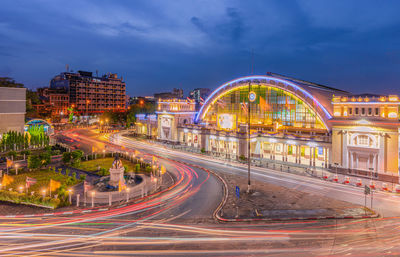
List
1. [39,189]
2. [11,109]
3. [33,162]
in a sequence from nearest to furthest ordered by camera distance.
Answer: [39,189] < [33,162] < [11,109]

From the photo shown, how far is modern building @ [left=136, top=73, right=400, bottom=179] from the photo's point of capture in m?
36.8

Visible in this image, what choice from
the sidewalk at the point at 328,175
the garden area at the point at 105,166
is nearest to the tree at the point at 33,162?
the garden area at the point at 105,166

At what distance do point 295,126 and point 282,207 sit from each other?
33.5 metres

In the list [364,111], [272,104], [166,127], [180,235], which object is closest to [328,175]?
[364,111]

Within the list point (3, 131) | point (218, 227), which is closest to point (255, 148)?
point (218, 227)

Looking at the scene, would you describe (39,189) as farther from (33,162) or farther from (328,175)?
(328,175)

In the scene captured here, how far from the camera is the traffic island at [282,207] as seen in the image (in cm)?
2255

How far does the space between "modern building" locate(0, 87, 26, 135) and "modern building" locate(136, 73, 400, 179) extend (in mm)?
35037

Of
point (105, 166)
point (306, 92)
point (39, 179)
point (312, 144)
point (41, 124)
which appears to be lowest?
point (39, 179)

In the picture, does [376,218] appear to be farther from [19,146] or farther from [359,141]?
[19,146]

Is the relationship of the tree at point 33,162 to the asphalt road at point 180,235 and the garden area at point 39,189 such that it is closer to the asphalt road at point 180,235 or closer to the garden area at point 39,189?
the garden area at point 39,189

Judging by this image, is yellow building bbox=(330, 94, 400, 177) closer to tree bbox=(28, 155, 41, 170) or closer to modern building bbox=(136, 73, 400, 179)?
modern building bbox=(136, 73, 400, 179)

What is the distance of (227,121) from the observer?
185 feet

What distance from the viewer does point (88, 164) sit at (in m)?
44.5
